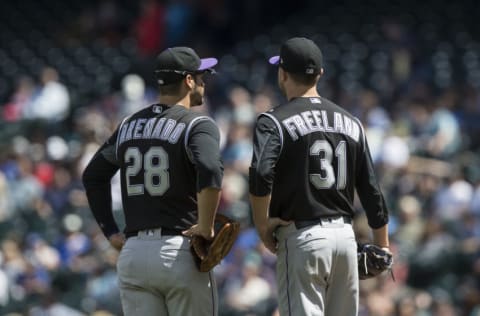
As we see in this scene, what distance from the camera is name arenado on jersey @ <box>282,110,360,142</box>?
5.70 m

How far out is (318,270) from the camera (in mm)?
5711

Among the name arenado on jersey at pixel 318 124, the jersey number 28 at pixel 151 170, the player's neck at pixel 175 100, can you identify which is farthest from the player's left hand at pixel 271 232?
the player's neck at pixel 175 100

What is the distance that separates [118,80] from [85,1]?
533cm

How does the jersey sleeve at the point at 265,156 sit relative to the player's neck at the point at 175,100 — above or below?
below

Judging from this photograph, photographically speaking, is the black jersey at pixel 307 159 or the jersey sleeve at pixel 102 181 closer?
the black jersey at pixel 307 159

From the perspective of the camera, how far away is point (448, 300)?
33.9 feet

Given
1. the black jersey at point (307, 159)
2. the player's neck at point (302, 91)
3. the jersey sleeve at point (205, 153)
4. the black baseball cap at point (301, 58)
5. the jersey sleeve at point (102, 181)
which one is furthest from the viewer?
the jersey sleeve at point (102, 181)

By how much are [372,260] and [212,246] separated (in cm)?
82

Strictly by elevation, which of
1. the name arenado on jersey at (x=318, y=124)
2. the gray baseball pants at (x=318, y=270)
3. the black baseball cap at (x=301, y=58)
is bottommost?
the gray baseball pants at (x=318, y=270)

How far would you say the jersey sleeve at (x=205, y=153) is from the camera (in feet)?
18.2

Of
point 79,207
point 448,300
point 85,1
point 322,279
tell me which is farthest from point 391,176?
point 85,1

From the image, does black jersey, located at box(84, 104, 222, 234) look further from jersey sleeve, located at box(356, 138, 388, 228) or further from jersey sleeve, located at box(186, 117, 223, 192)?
jersey sleeve, located at box(356, 138, 388, 228)

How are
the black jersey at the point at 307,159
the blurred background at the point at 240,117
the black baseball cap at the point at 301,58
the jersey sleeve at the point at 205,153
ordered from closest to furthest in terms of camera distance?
the jersey sleeve at the point at 205,153, the black jersey at the point at 307,159, the black baseball cap at the point at 301,58, the blurred background at the point at 240,117

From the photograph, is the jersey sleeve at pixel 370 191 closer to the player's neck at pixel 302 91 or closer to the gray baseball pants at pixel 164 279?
the player's neck at pixel 302 91
